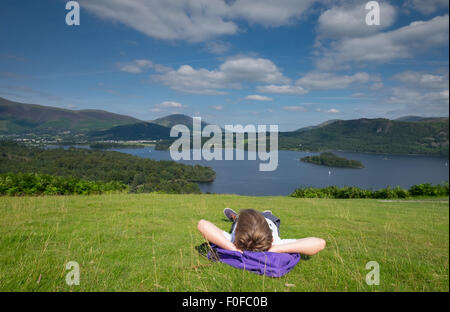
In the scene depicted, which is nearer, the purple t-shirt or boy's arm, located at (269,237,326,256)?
the purple t-shirt

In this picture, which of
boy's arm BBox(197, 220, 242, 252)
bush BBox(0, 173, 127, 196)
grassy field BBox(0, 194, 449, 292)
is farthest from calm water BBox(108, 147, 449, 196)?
boy's arm BBox(197, 220, 242, 252)

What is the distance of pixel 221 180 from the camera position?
93438 millimetres

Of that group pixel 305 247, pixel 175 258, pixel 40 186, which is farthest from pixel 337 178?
pixel 175 258

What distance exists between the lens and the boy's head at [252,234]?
3.21 metres

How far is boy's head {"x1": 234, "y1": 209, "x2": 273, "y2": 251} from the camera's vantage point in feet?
10.5

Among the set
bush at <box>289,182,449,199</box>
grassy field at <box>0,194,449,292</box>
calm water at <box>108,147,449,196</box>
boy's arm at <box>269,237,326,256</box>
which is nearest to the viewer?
grassy field at <box>0,194,449,292</box>

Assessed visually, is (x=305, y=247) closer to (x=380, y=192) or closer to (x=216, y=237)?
(x=216, y=237)

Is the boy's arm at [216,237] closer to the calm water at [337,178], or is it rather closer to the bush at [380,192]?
the bush at [380,192]

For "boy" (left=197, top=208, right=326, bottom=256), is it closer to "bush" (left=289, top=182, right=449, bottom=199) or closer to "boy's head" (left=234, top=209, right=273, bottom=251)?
"boy's head" (left=234, top=209, right=273, bottom=251)

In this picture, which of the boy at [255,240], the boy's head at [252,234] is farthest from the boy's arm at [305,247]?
the boy's head at [252,234]

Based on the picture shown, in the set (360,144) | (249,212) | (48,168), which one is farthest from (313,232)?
(360,144)

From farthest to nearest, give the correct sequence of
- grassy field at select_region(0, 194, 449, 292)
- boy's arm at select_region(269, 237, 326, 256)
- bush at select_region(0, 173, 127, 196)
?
bush at select_region(0, 173, 127, 196) < boy's arm at select_region(269, 237, 326, 256) < grassy field at select_region(0, 194, 449, 292)
